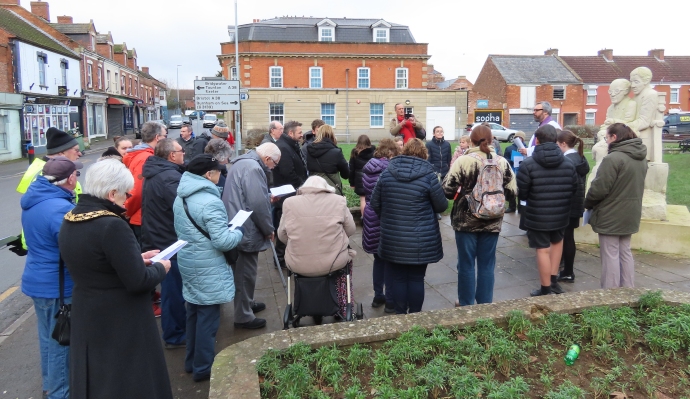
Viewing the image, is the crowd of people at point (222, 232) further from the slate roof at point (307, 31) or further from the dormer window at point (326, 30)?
the dormer window at point (326, 30)

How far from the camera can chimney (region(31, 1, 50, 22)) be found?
1469 inches

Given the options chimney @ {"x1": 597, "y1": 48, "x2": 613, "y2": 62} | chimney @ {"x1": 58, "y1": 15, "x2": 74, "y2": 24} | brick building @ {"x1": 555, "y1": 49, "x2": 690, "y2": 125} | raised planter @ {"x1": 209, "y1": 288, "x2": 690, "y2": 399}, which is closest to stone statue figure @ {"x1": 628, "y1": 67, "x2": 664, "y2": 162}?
raised planter @ {"x1": 209, "y1": 288, "x2": 690, "y2": 399}

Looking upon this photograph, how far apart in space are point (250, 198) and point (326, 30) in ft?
137

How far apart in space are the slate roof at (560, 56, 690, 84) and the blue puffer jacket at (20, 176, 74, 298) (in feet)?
171

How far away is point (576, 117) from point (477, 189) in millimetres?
48573

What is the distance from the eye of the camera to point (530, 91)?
46.5 meters

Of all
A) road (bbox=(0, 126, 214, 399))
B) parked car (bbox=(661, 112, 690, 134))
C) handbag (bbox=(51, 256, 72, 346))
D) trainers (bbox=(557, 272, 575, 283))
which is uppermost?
parked car (bbox=(661, 112, 690, 134))

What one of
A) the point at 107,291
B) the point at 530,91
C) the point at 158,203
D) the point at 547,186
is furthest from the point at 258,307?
the point at 530,91

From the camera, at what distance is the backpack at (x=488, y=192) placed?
461 cm

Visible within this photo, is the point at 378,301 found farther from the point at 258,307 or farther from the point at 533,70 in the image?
the point at 533,70

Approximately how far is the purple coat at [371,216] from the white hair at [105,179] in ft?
9.41

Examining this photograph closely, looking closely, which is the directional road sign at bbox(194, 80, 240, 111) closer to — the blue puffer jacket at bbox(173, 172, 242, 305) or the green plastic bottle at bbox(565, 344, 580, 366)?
the blue puffer jacket at bbox(173, 172, 242, 305)

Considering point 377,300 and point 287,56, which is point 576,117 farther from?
point 377,300

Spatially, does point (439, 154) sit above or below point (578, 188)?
above
